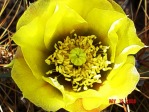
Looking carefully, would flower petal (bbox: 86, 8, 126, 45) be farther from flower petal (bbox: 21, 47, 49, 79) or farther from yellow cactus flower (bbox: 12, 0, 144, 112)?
flower petal (bbox: 21, 47, 49, 79)

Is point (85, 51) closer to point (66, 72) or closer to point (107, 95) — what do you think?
point (66, 72)

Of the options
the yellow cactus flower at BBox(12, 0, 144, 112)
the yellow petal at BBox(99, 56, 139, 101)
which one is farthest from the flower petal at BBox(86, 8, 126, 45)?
the yellow petal at BBox(99, 56, 139, 101)

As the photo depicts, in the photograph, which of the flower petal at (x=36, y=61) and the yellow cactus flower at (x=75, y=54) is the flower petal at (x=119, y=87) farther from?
the flower petal at (x=36, y=61)

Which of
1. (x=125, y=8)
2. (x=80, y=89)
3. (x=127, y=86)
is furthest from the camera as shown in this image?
(x=125, y=8)

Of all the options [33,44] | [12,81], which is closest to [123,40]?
[33,44]

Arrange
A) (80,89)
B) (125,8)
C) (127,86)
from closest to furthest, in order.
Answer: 1. (127,86)
2. (80,89)
3. (125,8)

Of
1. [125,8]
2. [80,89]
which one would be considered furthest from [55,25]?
[125,8]

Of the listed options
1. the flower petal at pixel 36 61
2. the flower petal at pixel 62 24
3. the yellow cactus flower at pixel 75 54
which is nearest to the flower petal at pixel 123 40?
the yellow cactus flower at pixel 75 54
